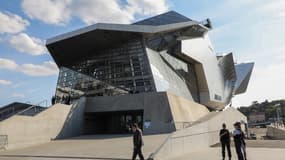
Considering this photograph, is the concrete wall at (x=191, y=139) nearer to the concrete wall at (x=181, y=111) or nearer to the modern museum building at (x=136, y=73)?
the concrete wall at (x=181, y=111)

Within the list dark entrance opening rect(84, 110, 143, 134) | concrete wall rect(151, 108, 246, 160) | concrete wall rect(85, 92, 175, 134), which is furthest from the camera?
dark entrance opening rect(84, 110, 143, 134)

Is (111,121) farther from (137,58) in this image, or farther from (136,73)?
(137,58)

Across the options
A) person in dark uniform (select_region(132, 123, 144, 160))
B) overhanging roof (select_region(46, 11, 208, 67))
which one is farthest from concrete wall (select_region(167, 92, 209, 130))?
person in dark uniform (select_region(132, 123, 144, 160))

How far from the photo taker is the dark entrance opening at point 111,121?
1134 inches

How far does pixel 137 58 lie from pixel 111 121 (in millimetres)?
7521

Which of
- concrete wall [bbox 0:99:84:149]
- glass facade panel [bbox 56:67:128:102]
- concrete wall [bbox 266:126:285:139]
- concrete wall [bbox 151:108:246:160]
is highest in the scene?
glass facade panel [bbox 56:67:128:102]

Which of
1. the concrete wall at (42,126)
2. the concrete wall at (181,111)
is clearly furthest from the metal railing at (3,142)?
the concrete wall at (181,111)

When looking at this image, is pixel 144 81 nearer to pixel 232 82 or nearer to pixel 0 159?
pixel 0 159

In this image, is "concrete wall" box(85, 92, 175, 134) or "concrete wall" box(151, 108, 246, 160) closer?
"concrete wall" box(151, 108, 246, 160)

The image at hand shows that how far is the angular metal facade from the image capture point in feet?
104

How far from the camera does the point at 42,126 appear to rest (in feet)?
71.5

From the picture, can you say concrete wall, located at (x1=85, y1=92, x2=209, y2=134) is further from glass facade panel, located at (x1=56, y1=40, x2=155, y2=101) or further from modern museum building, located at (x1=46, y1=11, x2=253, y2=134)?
glass facade panel, located at (x1=56, y1=40, x2=155, y2=101)

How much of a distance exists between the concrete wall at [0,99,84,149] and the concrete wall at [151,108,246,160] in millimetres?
10745

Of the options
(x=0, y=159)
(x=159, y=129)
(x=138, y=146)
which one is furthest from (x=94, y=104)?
(x=138, y=146)
